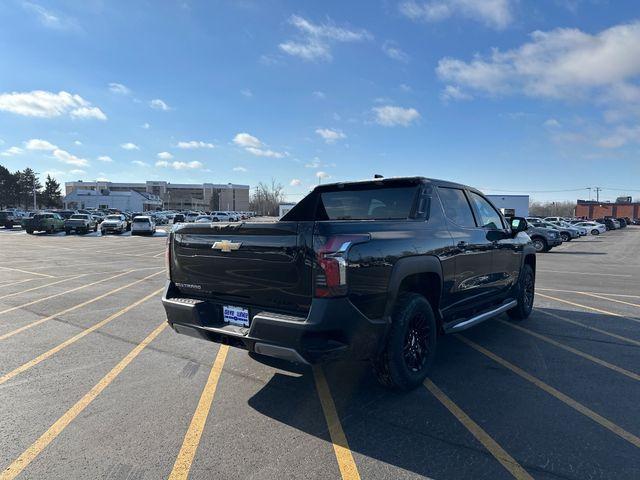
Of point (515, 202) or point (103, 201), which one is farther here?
point (103, 201)

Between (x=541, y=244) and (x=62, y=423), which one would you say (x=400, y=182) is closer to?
(x=62, y=423)

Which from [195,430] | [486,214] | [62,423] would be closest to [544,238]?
[486,214]

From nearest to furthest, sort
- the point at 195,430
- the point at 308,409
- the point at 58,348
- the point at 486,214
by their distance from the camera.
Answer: the point at 195,430 < the point at 308,409 < the point at 58,348 < the point at 486,214

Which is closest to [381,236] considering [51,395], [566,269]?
[51,395]

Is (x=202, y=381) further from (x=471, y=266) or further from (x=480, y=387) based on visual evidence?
(x=471, y=266)

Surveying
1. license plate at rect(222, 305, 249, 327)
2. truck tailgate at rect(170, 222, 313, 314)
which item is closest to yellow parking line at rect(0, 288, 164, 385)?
truck tailgate at rect(170, 222, 313, 314)

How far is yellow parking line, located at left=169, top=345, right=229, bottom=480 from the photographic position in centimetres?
273

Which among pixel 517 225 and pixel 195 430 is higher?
pixel 517 225

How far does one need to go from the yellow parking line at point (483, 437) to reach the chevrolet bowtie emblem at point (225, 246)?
7.22ft

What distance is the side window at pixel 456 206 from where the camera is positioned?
4.78 m

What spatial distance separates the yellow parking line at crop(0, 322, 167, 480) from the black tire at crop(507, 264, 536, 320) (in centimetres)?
528

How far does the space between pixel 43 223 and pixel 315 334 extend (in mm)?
37025

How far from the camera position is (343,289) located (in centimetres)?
318

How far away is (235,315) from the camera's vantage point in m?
3.72
